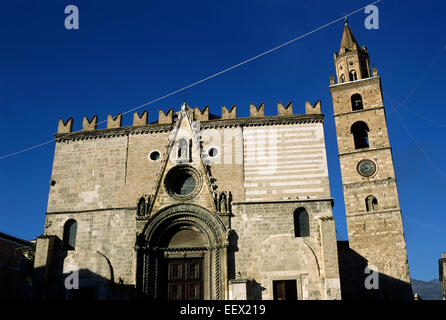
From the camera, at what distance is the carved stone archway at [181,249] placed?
59.3 ft

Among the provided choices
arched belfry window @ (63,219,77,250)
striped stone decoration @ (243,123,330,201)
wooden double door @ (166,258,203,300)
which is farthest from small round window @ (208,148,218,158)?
arched belfry window @ (63,219,77,250)

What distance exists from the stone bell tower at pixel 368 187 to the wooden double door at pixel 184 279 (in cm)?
785

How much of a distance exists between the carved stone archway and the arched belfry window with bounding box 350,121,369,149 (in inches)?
406

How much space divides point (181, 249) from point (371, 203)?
34.0 ft

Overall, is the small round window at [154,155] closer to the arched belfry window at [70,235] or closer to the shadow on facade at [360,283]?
the arched belfry window at [70,235]

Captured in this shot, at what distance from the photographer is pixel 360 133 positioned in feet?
81.0

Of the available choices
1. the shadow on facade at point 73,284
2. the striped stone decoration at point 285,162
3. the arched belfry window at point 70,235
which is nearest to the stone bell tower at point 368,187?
the striped stone decoration at point 285,162

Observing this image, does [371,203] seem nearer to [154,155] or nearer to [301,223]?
[301,223]

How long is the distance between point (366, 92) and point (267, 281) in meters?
13.1

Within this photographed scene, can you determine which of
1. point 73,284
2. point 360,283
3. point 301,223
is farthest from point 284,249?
point 73,284

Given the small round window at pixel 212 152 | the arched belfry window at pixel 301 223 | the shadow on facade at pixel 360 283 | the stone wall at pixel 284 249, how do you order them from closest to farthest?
the stone wall at pixel 284 249
the arched belfry window at pixel 301 223
the shadow on facade at pixel 360 283
the small round window at pixel 212 152

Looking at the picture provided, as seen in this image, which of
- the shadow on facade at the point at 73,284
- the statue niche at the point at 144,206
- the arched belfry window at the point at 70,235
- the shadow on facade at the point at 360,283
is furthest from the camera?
the arched belfry window at the point at 70,235

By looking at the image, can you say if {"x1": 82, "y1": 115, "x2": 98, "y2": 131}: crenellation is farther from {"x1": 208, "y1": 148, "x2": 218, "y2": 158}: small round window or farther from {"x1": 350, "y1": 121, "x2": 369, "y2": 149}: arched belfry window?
{"x1": 350, "y1": 121, "x2": 369, "y2": 149}: arched belfry window
